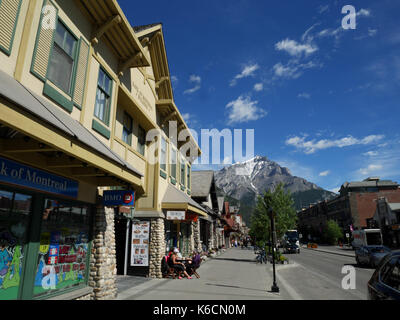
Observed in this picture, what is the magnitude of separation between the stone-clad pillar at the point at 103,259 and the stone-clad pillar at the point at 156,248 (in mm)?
5035

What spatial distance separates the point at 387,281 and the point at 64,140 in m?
5.71

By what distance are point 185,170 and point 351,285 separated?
13.5 metres

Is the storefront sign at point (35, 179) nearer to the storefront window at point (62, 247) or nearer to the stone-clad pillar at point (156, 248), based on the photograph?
the storefront window at point (62, 247)

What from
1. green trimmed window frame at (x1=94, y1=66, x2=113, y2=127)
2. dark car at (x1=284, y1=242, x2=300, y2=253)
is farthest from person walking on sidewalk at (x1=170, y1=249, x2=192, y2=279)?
dark car at (x1=284, y1=242, x2=300, y2=253)

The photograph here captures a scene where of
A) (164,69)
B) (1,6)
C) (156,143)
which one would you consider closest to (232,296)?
(156,143)

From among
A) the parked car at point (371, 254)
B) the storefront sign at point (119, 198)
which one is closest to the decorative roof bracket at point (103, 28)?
the storefront sign at point (119, 198)

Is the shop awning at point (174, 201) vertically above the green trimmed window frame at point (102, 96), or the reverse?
the green trimmed window frame at point (102, 96)

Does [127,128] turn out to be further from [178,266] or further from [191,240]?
[191,240]

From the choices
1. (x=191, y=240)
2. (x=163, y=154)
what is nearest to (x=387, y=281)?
(x=163, y=154)

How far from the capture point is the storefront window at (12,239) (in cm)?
514

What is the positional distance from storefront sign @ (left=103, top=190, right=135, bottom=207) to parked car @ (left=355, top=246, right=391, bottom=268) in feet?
60.6

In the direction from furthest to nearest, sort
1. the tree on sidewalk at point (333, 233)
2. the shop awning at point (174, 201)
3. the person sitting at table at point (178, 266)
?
1. the tree on sidewalk at point (333, 233)
2. the shop awning at point (174, 201)
3. the person sitting at table at point (178, 266)

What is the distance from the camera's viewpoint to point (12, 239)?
17.6ft
